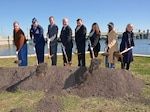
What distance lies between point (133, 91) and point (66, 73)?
1.91 m

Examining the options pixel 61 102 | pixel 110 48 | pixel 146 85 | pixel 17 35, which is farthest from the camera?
pixel 17 35

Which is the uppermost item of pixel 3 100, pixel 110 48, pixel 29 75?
pixel 110 48

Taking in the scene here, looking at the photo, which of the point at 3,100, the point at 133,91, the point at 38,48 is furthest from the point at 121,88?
the point at 38,48

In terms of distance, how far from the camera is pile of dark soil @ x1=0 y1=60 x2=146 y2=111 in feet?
20.4

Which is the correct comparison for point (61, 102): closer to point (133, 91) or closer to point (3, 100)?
point (3, 100)

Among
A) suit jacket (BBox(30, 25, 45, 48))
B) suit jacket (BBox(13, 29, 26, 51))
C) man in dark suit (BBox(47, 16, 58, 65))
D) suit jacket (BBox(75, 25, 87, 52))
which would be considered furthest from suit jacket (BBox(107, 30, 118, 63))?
suit jacket (BBox(13, 29, 26, 51))

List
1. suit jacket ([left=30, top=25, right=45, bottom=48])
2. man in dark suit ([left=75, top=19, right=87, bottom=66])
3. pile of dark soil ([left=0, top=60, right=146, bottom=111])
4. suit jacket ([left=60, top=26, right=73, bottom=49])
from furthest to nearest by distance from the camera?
suit jacket ([left=30, top=25, right=45, bottom=48]) < suit jacket ([left=60, top=26, right=73, bottom=49]) < man in dark suit ([left=75, top=19, right=87, bottom=66]) < pile of dark soil ([left=0, top=60, right=146, bottom=111])

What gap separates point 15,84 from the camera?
715cm

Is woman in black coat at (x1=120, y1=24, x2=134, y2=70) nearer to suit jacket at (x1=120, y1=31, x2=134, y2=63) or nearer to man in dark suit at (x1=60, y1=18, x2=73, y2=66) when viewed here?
suit jacket at (x1=120, y1=31, x2=134, y2=63)

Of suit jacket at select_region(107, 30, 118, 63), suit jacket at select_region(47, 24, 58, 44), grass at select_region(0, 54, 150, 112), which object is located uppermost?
suit jacket at select_region(47, 24, 58, 44)

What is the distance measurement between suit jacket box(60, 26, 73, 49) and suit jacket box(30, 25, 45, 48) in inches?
28.1

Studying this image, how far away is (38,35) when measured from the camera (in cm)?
862

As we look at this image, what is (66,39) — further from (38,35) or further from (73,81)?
(73,81)

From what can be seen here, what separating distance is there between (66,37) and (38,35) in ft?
3.24
